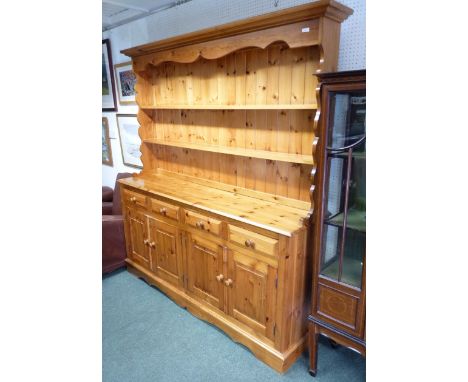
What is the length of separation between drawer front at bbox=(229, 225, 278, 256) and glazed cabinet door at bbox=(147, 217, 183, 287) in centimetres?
62

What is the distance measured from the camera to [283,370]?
6.32 feet

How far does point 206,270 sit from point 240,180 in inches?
28.4

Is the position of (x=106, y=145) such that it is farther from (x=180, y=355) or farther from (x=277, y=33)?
(x=277, y=33)

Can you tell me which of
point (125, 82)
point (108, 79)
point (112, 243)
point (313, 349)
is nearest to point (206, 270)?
point (313, 349)

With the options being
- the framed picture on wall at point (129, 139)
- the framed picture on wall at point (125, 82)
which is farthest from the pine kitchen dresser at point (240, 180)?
the framed picture on wall at point (129, 139)

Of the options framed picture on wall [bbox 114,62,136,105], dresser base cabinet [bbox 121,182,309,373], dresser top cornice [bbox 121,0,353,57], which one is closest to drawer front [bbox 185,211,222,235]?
dresser base cabinet [bbox 121,182,309,373]

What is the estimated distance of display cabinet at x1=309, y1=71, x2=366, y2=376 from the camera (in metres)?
1.56

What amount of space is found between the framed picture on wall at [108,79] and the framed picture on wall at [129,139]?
218mm

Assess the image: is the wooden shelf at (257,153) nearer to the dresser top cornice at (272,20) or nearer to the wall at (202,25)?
the wall at (202,25)

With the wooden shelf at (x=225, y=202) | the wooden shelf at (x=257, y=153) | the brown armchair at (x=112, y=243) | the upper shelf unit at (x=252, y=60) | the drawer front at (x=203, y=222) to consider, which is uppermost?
the upper shelf unit at (x=252, y=60)

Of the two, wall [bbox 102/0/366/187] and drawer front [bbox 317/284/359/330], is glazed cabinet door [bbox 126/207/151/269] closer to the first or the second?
wall [bbox 102/0/366/187]

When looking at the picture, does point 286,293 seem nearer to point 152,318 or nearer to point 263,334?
point 263,334

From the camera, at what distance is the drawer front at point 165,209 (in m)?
2.39
